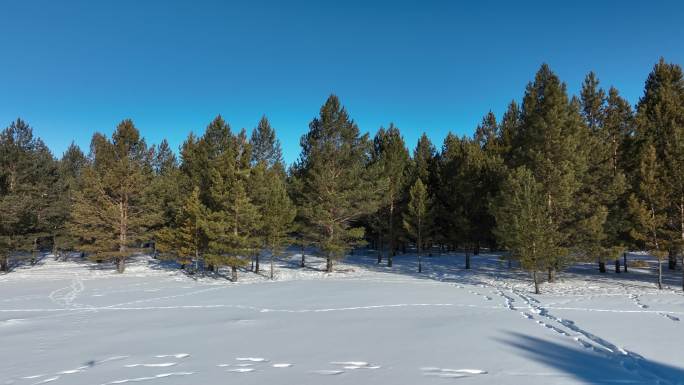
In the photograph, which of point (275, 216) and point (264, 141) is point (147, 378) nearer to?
point (275, 216)

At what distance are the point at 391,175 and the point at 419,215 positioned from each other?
17.9ft

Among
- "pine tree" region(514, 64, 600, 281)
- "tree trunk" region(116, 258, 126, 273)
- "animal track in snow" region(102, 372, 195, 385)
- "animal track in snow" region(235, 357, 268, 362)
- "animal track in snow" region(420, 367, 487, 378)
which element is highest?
"pine tree" region(514, 64, 600, 281)

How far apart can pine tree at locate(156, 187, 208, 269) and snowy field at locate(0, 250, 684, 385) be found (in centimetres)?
610

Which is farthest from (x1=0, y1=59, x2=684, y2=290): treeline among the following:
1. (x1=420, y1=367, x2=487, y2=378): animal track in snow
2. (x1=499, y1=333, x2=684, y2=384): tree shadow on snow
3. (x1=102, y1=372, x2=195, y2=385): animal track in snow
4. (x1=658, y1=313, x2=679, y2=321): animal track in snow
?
(x1=102, y1=372, x2=195, y2=385): animal track in snow

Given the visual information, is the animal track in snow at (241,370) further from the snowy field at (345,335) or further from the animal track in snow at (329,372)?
the animal track in snow at (329,372)

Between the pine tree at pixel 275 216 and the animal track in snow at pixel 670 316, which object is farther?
the pine tree at pixel 275 216

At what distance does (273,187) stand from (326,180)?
162 inches

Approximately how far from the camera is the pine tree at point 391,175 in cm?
3409

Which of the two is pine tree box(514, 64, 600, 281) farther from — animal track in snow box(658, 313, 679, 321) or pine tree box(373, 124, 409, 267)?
pine tree box(373, 124, 409, 267)

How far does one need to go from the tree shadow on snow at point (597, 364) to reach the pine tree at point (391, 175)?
24.4 metres

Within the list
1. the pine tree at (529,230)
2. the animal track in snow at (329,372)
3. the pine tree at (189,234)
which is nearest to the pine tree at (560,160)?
the pine tree at (529,230)

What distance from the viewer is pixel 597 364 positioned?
7227 millimetres

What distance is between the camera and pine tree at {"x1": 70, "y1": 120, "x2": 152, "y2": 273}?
29.9m

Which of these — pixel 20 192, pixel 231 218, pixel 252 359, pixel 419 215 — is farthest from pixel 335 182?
pixel 20 192
